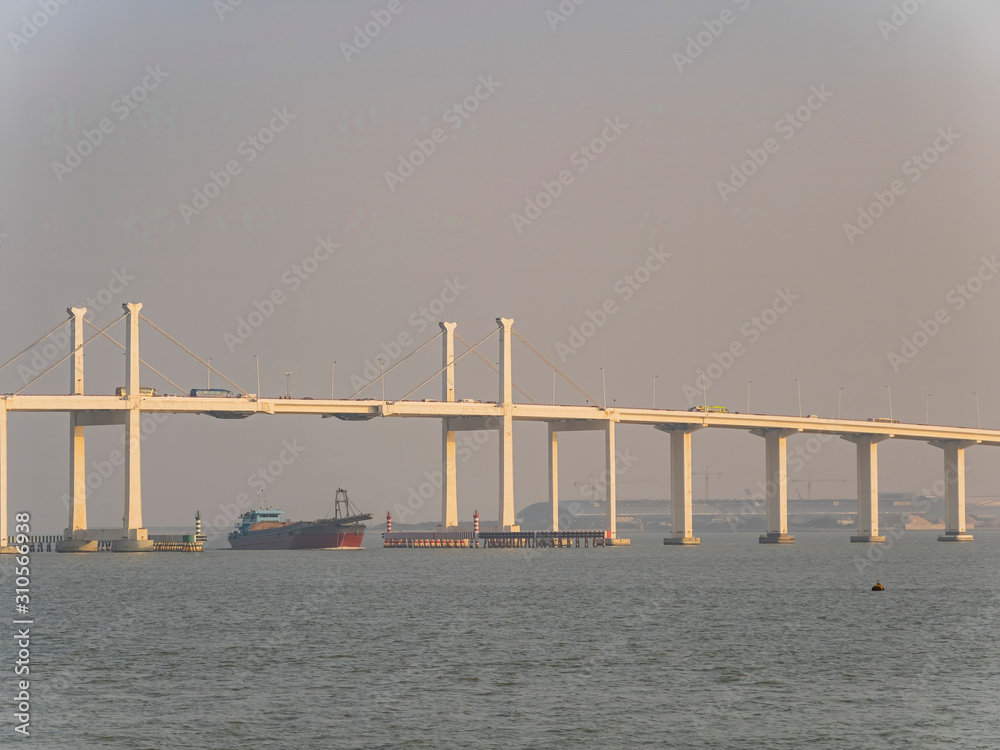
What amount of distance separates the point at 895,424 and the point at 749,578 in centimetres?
7338

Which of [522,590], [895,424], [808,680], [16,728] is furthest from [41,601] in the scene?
[895,424]

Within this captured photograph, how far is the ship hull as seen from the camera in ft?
425

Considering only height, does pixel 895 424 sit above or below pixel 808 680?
above

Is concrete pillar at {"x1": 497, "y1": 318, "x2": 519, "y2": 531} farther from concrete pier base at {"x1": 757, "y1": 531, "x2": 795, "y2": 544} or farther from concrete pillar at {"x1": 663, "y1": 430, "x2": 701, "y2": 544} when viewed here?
concrete pier base at {"x1": 757, "y1": 531, "x2": 795, "y2": 544}

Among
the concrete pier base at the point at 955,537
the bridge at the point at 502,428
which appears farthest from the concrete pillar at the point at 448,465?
the concrete pier base at the point at 955,537

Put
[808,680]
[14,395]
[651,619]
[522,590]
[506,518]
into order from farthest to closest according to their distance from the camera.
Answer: [506,518] < [14,395] < [522,590] < [651,619] < [808,680]

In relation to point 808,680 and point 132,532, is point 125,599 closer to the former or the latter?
point 808,680

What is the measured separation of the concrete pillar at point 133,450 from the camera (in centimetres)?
10394

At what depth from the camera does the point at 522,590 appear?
2633 inches

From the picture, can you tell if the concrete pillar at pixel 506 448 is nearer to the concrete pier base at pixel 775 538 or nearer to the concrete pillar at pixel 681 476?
the concrete pillar at pixel 681 476

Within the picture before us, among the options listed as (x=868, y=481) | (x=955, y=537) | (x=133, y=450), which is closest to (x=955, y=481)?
(x=955, y=537)

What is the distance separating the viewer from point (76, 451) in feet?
348

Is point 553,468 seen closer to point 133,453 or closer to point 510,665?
point 133,453

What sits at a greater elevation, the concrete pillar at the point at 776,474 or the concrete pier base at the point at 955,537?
the concrete pillar at the point at 776,474
